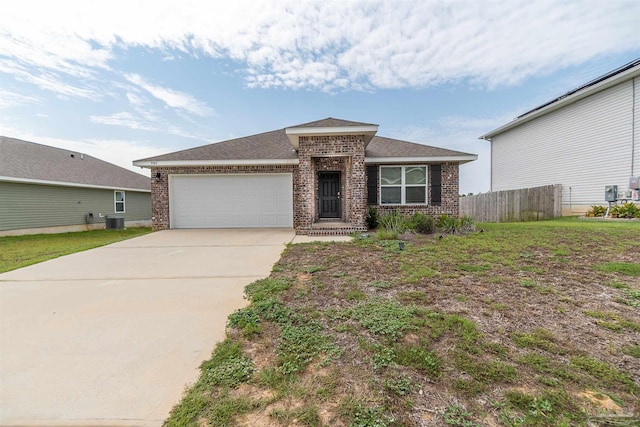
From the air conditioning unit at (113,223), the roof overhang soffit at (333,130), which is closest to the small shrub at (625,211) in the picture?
the roof overhang soffit at (333,130)

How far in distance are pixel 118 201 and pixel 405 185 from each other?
57.7ft

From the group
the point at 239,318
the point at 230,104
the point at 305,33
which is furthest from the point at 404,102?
the point at 239,318

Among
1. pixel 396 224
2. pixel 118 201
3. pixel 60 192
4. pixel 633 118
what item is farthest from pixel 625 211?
pixel 60 192

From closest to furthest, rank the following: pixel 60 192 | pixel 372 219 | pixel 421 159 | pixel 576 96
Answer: pixel 372 219 → pixel 421 159 → pixel 576 96 → pixel 60 192

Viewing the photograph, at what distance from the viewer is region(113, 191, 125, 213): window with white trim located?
1686 cm

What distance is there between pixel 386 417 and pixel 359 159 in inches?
322

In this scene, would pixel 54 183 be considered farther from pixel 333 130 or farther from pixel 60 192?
pixel 333 130

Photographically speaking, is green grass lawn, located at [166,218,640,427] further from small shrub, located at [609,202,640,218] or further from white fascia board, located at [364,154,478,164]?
small shrub, located at [609,202,640,218]

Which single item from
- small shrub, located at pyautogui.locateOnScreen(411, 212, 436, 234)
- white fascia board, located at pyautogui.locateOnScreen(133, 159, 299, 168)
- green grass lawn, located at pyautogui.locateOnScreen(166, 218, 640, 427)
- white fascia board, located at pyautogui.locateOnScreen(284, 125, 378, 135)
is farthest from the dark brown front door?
green grass lawn, located at pyautogui.locateOnScreen(166, 218, 640, 427)

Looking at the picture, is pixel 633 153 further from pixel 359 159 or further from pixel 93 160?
pixel 93 160

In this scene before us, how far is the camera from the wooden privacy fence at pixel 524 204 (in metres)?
13.3

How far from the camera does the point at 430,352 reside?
2322mm

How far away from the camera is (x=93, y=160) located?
18156 millimetres

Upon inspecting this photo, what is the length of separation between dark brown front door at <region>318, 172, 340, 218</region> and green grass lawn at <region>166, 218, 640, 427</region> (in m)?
7.11
